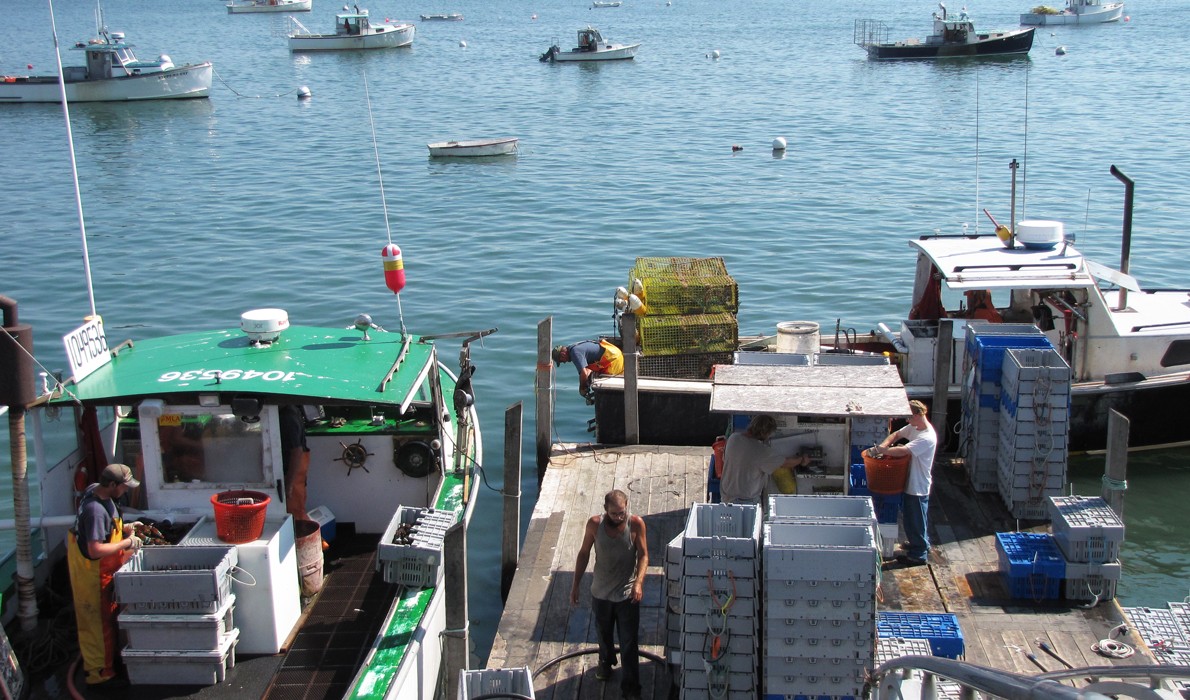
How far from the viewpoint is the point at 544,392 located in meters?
13.4

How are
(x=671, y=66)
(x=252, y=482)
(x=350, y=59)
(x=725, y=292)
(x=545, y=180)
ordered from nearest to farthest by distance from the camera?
(x=252, y=482) → (x=725, y=292) → (x=545, y=180) → (x=671, y=66) → (x=350, y=59)

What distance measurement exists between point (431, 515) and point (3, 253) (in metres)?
22.2

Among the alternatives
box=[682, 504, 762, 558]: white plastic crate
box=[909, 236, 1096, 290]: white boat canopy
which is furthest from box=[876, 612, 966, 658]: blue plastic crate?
box=[909, 236, 1096, 290]: white boat canopy

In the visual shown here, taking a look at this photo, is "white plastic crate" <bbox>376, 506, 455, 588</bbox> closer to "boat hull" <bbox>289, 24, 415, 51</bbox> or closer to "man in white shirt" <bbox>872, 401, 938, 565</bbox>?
"man in white shirt" <bbox>872, 401, 938, 565</bbox>

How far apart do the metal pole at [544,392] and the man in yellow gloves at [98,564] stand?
5.63m

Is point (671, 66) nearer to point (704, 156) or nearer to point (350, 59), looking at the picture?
point (350, 59)

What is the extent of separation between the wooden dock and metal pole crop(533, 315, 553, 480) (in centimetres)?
39

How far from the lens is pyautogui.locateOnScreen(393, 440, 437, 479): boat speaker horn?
34.3 feet

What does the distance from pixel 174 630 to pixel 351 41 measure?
74981 mm

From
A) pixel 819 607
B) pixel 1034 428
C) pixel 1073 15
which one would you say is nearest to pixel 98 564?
pixel 819 607

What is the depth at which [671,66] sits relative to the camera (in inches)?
2697

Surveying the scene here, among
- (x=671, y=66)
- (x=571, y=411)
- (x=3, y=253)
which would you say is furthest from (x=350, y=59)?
(x=571, y=411)

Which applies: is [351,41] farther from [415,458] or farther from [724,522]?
[724,522]

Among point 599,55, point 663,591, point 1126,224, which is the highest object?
point 599,55
